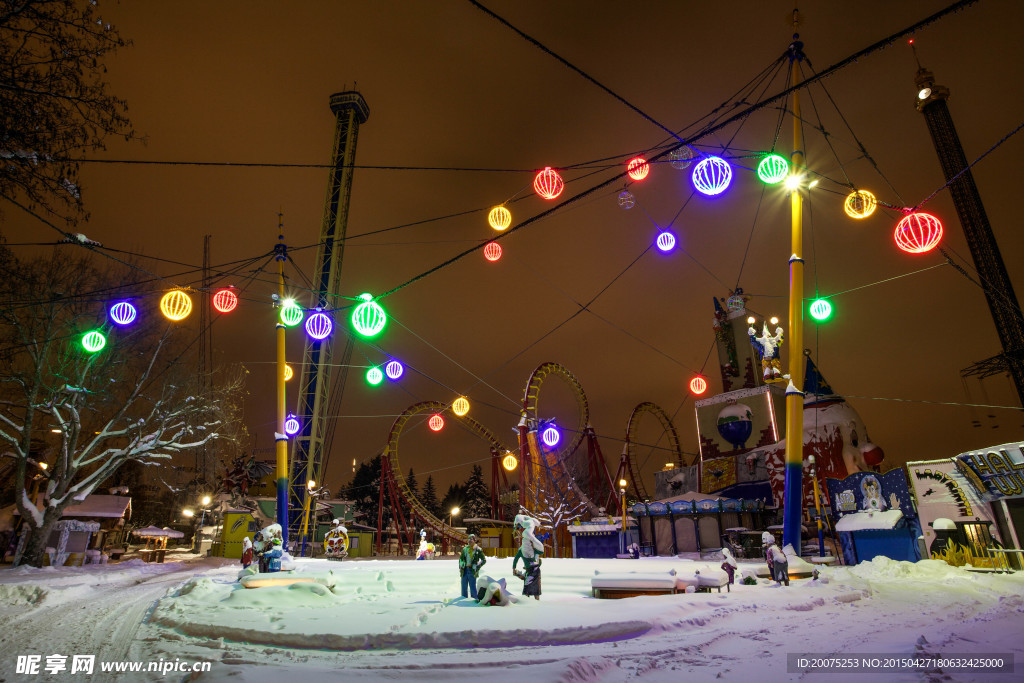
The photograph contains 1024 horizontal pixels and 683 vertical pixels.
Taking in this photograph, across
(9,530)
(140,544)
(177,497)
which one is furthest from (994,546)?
(177,497)

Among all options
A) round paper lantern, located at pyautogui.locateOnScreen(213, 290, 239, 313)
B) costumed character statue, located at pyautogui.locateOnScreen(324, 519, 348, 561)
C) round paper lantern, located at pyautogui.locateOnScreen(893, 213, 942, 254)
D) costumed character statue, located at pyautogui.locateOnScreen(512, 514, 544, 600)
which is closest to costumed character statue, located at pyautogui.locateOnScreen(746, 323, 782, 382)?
round paper lantern, located at pyautogui.locateOnScreen(893, 213, 942, 254)

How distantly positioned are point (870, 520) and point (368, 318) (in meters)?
18.9

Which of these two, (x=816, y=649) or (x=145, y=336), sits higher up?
(x=145, y=336)

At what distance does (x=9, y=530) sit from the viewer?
26312 mm

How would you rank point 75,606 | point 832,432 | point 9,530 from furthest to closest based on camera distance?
point 832,432 < point 9,530 < point 75,606

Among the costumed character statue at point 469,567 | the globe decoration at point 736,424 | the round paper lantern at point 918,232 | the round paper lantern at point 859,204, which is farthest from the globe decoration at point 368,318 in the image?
the globe decoration at point 736,424

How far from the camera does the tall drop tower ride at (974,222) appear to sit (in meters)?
34.7

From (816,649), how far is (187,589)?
1142cm

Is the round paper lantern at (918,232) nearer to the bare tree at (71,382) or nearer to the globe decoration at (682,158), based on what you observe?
the globe decoration at (682,158)

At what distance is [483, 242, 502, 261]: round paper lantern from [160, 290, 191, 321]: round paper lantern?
6.84m

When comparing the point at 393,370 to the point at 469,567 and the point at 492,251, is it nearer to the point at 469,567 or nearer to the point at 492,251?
the point at 492,251

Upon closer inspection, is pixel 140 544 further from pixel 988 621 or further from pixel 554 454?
pixel 988 621

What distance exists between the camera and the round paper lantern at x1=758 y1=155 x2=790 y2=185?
9.57 meters

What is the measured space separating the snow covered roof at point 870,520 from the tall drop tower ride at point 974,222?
957 inches
